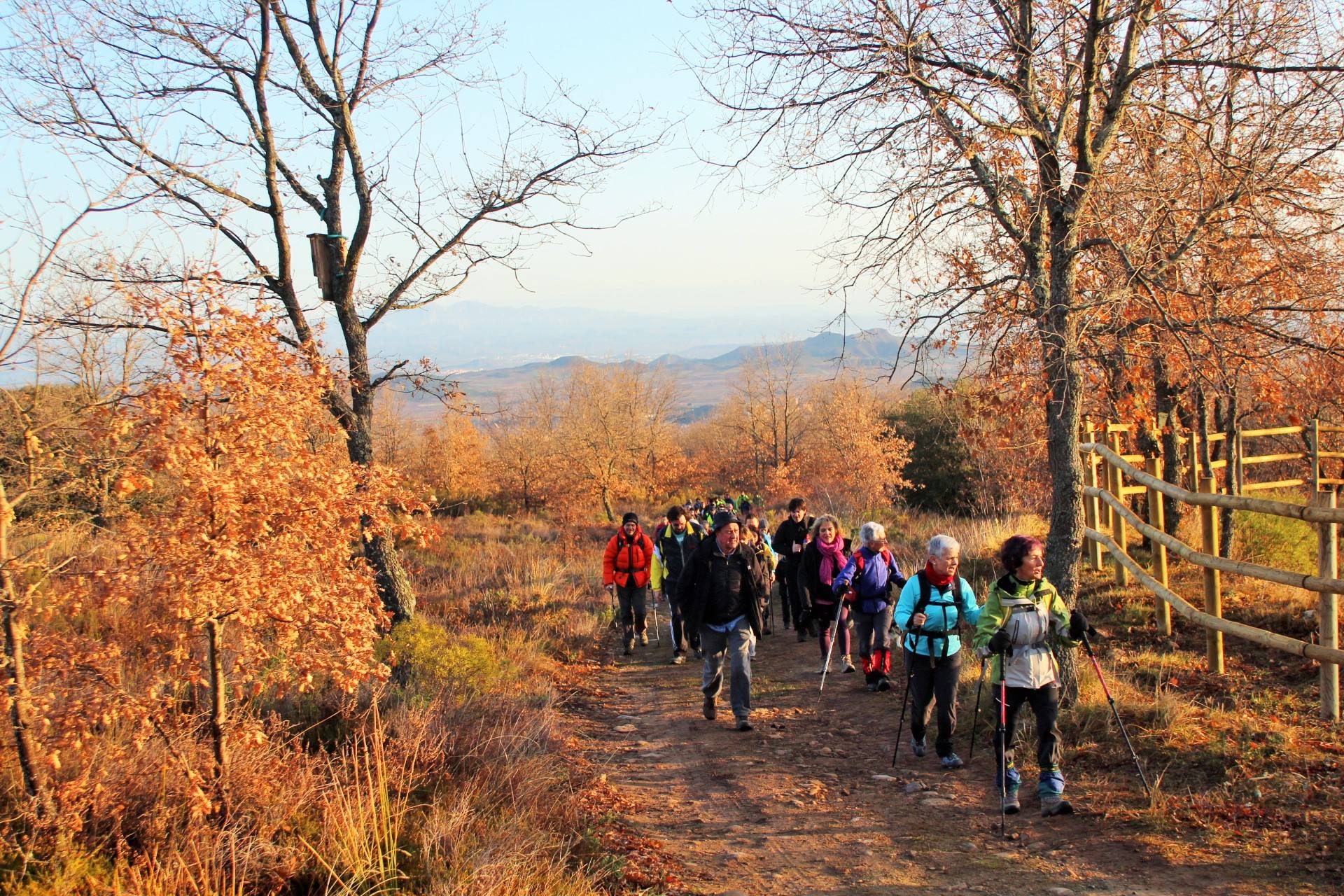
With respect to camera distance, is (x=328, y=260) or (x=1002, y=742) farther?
(x=328, y=260)

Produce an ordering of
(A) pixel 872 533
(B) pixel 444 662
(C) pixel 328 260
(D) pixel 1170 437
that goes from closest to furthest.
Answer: (A) pixel 872 533 → (B) pixel 444 662 → (C) pixel 328 260 → (D) pixel 1170 437

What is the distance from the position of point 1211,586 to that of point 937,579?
2.31 meters

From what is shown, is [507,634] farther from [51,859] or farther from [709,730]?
[51,859]

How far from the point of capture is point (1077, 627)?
5.77 metres

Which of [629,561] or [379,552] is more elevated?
[379,552]

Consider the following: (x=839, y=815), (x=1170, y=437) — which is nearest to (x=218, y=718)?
(x=839, y=815)

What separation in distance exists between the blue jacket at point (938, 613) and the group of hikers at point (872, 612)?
1cm

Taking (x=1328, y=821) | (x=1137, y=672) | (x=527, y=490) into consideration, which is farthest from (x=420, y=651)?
(x=527, y=490)

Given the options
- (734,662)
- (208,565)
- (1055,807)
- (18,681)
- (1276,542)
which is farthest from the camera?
(1276,542)

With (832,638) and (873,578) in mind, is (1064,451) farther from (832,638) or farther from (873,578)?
(832,638)

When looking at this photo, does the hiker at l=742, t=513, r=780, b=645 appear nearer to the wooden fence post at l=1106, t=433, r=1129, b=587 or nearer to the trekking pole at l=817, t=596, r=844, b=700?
the trekking pole at l=817, t=596, r=844, b=700

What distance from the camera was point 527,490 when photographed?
45.1 metres

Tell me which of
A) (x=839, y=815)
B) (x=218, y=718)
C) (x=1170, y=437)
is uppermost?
(x=1170, y=437)

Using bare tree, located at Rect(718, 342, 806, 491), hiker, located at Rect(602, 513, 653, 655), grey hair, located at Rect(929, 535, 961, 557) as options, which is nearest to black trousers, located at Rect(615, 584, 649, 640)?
hiker, located at Rect(602, 513, 653, 655)
